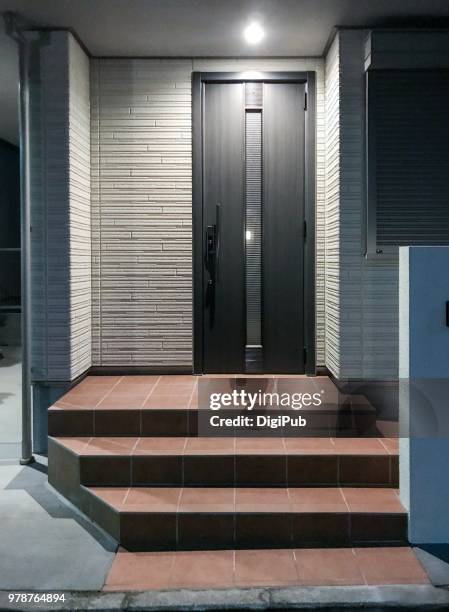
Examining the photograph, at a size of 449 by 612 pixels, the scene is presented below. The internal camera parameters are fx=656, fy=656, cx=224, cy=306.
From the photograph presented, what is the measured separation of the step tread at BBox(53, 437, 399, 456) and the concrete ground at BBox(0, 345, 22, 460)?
1.06 m

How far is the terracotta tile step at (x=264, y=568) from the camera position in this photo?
10.3ft

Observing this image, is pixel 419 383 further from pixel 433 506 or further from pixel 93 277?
pixel 93 277

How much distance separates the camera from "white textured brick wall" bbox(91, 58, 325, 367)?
552 cm

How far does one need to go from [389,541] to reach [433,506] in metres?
0.31

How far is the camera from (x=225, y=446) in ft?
13.6

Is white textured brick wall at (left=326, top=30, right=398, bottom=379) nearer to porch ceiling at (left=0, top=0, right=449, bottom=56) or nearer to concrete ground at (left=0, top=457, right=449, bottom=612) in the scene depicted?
porch ceiling at (left=0, top=0, right=449, bottom=56)

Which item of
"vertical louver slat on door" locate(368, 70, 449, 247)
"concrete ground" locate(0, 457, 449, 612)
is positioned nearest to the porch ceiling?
"vertical louver slat on door" locate(368, 70, 449, 247)

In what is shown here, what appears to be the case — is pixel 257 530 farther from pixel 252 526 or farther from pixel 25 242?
pixel 25 242

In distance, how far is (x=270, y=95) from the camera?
18.1 feet

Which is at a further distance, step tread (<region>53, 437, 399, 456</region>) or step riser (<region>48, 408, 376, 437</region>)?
step riser (<region>48, 408, 376, 437</region>)

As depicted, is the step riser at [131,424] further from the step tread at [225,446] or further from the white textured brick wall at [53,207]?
the white textured brick wall at [53,207]

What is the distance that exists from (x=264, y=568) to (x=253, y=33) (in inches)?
148

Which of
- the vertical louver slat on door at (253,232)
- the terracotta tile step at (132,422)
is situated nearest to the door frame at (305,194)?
the vertical louver slat on door at (253,232)

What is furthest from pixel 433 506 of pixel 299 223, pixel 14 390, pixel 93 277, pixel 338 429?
pixel 14 390
